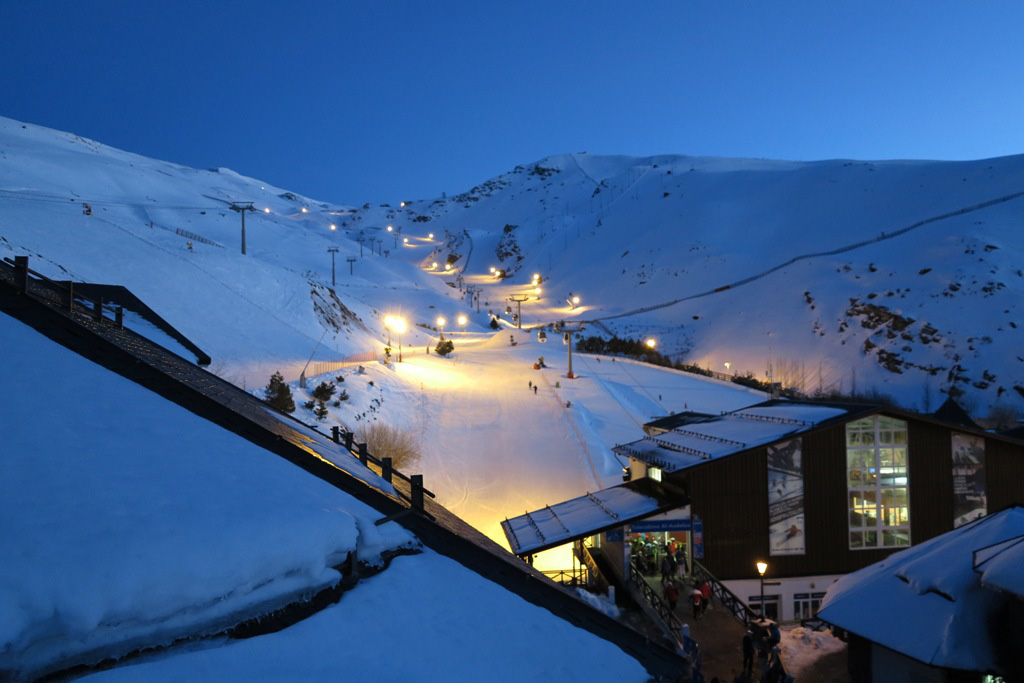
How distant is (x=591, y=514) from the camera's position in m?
17.8

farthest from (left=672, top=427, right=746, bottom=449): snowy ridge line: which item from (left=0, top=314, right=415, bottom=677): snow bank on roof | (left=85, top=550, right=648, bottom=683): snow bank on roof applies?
(left=0, top=314, right=415, bottom=677): snow bank on roof

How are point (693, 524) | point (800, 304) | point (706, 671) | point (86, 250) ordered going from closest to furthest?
1. point (706, 671)
2. point (693, 524)
3. point (86, 250)
4. point (800, 304)

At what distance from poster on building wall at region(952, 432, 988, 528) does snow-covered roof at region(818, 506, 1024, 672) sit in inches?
281

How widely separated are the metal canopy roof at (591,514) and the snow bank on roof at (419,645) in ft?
29.9

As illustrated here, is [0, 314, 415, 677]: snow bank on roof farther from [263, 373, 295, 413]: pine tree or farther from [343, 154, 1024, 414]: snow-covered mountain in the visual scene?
[263, 373, 295, 413]: pine tree

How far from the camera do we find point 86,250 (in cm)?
3838

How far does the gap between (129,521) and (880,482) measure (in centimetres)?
2042

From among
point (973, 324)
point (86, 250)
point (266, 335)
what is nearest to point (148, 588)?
point (266, 335)

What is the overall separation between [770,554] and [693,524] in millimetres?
2680

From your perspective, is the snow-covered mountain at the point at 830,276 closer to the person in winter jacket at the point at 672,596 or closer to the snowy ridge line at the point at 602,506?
the snowy ridge line at the point at 602,506

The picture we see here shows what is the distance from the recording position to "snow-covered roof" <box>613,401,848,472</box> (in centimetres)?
1791

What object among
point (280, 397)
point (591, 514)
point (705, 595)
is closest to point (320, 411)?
point (280, 397)

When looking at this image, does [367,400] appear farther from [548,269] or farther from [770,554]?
[548,269]

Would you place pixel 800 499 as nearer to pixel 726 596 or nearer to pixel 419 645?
pixel 726 596
